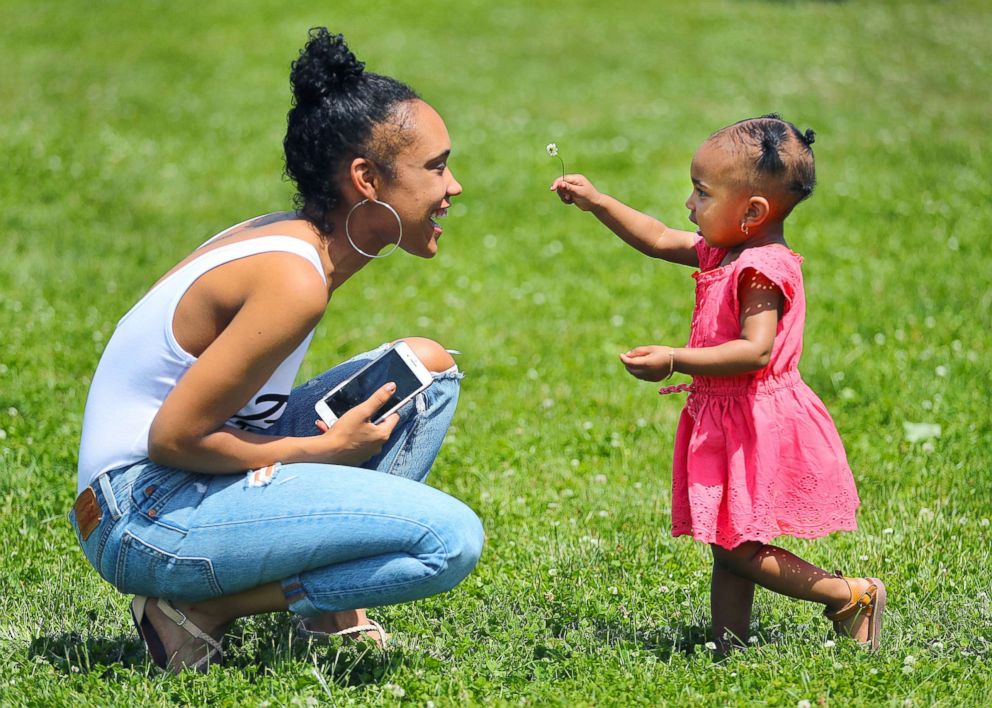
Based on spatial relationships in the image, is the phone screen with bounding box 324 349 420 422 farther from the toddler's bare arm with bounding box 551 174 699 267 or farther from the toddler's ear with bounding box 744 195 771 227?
the toddler's ear with bounding box 744 195 771 227

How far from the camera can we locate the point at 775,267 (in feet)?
11.8

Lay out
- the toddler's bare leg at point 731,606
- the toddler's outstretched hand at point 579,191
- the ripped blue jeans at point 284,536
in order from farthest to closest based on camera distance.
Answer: the toddler's outstretched hand at point 579,191 < the toddler's bare leg at point 731,606 < the ripped blue jeans at point 284,536

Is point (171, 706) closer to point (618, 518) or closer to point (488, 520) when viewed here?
point (488, 520)

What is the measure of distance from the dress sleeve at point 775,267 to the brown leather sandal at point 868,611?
98 cm

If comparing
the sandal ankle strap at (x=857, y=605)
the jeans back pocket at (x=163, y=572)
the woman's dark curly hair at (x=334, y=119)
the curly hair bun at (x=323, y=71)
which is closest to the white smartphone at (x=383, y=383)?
the woman's dark curly hair at (x=334, y=119)

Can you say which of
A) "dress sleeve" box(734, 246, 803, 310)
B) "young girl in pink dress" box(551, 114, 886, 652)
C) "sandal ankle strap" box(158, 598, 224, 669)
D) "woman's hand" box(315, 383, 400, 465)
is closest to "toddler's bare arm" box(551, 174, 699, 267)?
"young girl in pink dress" box(551, 114, 886, 652)

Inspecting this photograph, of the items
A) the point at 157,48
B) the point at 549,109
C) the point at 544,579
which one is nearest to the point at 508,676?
the point at 544,579

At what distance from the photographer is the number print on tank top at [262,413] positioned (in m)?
3.60

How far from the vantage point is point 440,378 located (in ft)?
13.1

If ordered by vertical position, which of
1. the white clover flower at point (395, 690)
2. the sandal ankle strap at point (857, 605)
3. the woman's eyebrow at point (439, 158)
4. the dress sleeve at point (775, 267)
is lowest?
the white clover flower at point (395, 690)

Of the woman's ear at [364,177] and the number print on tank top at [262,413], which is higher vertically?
the woman's ear at [364,177]

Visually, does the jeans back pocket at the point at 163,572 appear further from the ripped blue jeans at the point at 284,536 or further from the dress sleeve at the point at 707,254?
the dress sleeve at the point at 707,254

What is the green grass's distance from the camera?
371cm

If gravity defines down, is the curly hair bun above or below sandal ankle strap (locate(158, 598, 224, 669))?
above
